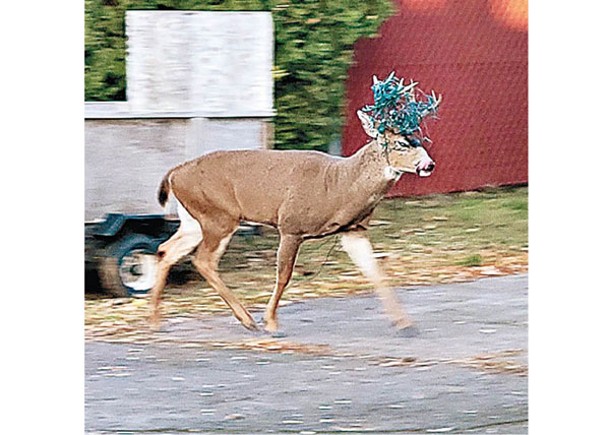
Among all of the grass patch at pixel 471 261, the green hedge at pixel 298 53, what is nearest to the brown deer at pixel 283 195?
the green hedge at pixel 298 53

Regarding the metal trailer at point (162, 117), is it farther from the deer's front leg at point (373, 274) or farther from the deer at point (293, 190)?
the deer's front leg at point (373, 274)

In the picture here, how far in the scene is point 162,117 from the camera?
20.2 ft

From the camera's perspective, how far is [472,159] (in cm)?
631

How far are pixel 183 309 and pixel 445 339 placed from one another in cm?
130

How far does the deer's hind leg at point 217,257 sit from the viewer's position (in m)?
6.20

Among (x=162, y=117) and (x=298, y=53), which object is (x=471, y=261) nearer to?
(x=298, y=53)

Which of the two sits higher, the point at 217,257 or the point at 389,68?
the point at 389,68

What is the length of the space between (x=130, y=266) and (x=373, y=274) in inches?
47.1

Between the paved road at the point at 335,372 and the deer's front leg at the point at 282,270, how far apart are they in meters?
0.06

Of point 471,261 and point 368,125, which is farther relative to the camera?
point 471,261

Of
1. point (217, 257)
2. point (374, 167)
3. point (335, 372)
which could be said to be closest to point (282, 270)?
point (217, 257)
